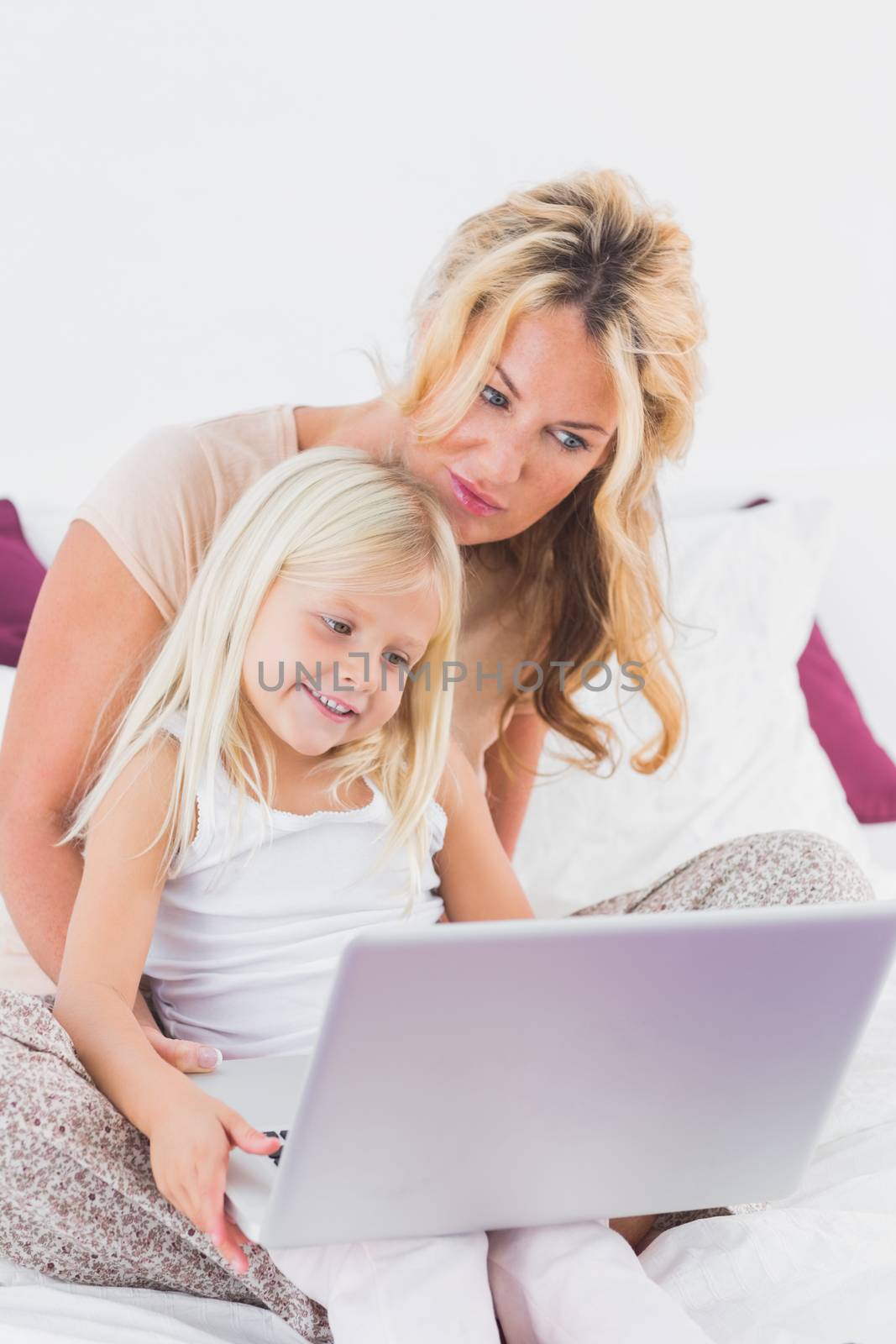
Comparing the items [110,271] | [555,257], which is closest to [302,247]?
[110,271]

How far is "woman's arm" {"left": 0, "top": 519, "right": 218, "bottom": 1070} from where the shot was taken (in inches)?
49.0

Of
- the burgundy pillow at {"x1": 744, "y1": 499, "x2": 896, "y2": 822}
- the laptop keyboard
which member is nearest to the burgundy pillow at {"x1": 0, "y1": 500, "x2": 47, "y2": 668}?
the laptop keyboard

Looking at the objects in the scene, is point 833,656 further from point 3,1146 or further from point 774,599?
point 3,1146

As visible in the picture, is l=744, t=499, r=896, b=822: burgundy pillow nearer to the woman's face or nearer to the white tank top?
the woman's face

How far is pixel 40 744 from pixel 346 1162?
0.57 m

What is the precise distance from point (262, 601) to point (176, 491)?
0.18m

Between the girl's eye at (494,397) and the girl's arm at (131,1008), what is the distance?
43cm

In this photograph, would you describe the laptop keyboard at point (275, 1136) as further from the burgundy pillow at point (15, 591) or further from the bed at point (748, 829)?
the burgundy pillow at point (15, 591)

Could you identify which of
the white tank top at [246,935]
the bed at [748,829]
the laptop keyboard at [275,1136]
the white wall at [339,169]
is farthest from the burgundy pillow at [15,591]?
the laptop keyboard at [275,1136]

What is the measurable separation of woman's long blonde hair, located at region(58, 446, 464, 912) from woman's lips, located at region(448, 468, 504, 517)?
0.13 ft

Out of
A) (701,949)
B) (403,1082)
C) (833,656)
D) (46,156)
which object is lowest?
(833,656)

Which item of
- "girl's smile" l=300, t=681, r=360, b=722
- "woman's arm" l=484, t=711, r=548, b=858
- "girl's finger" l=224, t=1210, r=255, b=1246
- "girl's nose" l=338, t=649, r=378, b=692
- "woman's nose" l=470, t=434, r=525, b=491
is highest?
"woman's nose" l=470, t=434, r=525, b=491

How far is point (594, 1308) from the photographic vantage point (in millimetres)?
944

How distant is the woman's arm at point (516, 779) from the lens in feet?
5.41
